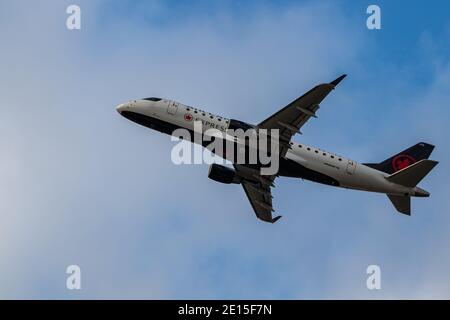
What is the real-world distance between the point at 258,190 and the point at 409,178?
558 inches

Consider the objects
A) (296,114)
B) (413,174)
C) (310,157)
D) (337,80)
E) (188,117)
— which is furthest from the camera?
(310,157)

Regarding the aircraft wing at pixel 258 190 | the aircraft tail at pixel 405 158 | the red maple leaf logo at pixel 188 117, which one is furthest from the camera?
the aircraft tail at pixel 405 158

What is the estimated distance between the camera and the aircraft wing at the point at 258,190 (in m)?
70.7

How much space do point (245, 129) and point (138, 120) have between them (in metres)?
9.81

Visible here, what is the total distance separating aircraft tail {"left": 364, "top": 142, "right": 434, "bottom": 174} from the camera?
233 feet

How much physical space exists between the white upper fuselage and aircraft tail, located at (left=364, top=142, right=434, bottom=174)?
5.07 feet

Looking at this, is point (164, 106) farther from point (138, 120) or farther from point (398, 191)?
point (398, 191)

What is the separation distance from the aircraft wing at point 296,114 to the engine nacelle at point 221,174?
20.5 feet

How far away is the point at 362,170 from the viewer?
2717 inches

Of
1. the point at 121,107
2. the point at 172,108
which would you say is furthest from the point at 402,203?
the point at 121,107

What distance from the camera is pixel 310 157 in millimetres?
67875

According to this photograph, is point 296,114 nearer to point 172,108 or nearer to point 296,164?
point 296,164

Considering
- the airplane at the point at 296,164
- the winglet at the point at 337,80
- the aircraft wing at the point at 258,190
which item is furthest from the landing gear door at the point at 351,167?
the winglet at the point at 337,80

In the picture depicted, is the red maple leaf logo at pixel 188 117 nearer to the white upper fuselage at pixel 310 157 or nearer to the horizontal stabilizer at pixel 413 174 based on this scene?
the white upper fuselage at pixel 310 157
